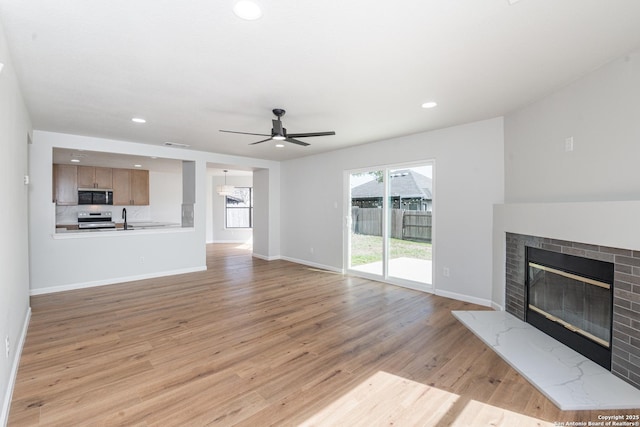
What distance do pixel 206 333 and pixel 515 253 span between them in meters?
3.58

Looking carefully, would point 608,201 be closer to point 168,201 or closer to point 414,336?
point 414,336

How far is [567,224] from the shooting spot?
2715 mm

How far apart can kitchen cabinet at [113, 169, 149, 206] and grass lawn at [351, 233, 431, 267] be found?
5938mm

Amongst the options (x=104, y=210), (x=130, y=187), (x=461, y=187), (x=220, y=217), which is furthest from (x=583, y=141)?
(x=220, y=217)

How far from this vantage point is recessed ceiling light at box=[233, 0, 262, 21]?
1714 mm

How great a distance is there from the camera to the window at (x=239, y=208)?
10641 millimetres

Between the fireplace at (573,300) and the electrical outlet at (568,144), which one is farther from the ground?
the electrical outlet at (568,144)

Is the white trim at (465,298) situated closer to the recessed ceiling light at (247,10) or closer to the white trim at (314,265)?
the white trim at (314,265)

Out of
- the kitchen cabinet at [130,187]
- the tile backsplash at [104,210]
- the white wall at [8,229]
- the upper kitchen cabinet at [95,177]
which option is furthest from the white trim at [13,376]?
the tile backsplash at [104,210]

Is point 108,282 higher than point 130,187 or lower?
lower

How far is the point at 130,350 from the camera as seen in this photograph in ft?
9.14

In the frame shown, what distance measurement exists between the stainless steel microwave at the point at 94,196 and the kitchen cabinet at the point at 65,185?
0.45 feet

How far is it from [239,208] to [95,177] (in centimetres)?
434

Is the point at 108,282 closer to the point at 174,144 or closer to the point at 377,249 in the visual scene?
the point at 174,144
